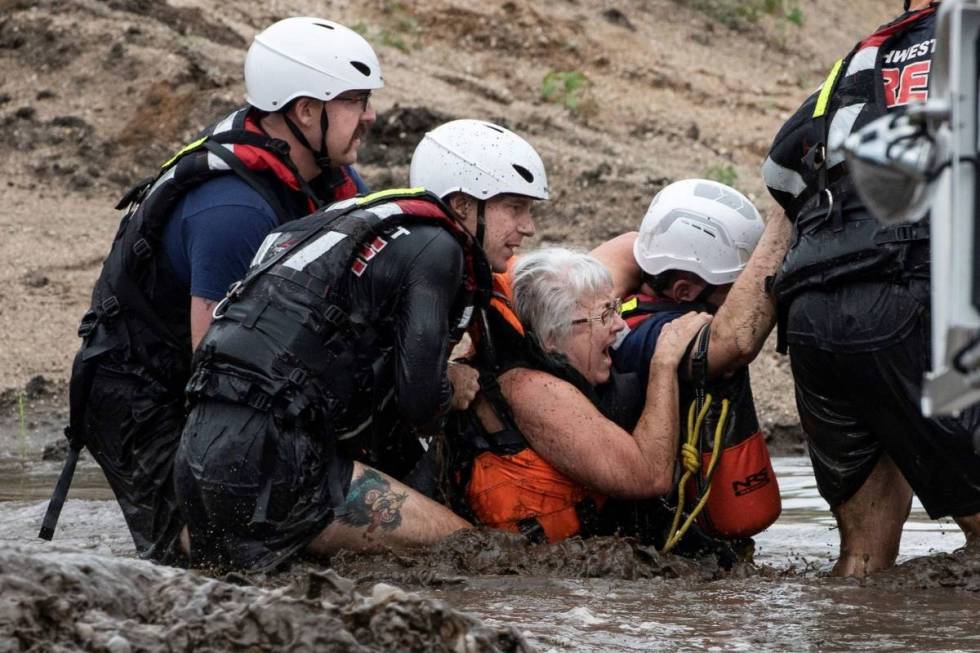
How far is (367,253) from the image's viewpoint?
5.64 meters

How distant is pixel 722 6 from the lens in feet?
63.0

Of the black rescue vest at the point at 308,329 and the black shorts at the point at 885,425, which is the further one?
the black rescue vest at the point at 308,329

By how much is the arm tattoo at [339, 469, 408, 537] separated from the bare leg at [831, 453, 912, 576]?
4.54 feet

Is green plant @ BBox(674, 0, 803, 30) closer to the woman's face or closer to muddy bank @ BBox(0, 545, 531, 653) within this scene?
the woman's face

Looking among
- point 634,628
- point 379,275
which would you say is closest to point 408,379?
point 379,275

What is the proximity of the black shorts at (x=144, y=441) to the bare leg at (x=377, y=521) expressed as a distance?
2.47ft

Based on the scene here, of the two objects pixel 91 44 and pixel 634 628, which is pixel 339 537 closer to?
pixel 634 628

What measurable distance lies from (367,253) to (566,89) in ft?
33.7

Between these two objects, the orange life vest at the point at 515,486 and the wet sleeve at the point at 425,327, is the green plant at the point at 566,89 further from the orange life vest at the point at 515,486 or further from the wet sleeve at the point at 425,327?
the wet sleeve at the point at 425,327

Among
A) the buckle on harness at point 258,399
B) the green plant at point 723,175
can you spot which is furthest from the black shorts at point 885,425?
the green plant at point 723,175

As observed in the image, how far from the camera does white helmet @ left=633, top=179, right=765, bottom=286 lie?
6.59 m

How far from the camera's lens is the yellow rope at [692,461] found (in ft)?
20.5

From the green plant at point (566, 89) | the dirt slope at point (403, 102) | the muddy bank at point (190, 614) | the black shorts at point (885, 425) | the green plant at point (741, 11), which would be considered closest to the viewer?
the muddy bank at point (190, 614)

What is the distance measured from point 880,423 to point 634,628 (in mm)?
1007
